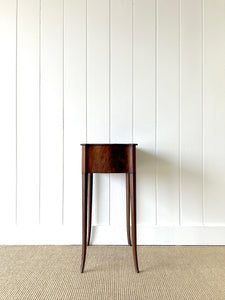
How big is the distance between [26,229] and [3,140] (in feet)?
2.22

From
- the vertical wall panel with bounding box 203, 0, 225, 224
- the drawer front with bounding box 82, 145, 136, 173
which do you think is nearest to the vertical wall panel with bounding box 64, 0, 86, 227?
the drawer front with bounding box 82, 145, 136, 173

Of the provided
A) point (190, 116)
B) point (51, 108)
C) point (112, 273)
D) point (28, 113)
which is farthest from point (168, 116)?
point (112, 273)

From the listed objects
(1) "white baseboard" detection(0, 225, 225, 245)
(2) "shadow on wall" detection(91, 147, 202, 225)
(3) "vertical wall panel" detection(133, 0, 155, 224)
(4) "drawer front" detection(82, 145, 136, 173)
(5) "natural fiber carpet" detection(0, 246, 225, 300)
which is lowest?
(5) "natural fiber carpet" detection(0, 246, 225, 300)

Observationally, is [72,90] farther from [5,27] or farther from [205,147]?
[205,147]

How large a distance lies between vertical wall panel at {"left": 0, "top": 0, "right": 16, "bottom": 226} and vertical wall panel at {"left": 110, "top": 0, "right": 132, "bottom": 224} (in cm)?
73

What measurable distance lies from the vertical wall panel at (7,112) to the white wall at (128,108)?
10 mm

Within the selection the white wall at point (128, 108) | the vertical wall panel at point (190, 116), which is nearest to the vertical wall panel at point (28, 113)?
the white wall at point (128, 108)

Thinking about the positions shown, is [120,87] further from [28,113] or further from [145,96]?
[28,113]

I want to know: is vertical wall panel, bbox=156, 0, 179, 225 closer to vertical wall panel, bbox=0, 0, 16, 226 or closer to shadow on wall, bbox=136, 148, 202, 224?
shadow on wall, bbox=136, 148, 202, 224

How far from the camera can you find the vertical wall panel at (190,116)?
2.18 m

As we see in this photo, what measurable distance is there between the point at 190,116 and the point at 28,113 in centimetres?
120

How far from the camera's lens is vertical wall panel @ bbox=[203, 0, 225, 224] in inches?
86.0

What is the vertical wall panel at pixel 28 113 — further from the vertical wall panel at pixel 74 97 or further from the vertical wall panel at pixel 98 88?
the vertical wall panel at pixel 98 88

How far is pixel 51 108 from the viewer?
2197mm
